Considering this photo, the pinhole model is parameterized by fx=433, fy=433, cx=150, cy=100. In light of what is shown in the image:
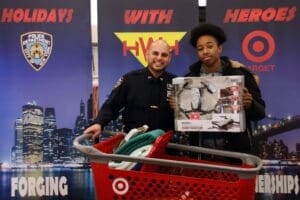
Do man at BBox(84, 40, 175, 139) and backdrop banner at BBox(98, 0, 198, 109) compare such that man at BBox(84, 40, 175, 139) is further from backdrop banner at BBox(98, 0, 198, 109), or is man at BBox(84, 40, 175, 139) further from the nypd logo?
the nypd logo

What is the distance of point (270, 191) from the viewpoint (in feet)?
10.4

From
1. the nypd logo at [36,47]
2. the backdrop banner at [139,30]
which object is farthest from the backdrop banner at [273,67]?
the nypd logo at [36,47]

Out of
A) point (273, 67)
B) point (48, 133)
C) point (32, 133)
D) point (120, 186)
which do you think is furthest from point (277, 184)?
point (120, 186)

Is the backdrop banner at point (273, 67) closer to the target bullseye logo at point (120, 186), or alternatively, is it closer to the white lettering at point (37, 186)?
the white lettering at point (37, 186)

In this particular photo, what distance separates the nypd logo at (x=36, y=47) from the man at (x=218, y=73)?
4.85 feet

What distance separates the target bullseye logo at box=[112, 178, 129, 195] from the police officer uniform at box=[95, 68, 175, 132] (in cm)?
78

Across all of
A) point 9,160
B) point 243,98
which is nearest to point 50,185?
point 9,160

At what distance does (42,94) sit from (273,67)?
1.73m

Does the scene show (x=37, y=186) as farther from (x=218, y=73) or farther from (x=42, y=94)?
(x=218, y=73)

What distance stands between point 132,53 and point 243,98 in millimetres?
1494

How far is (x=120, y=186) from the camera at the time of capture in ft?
4.90

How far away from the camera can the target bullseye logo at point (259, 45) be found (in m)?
3.18

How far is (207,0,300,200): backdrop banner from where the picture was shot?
125 inches

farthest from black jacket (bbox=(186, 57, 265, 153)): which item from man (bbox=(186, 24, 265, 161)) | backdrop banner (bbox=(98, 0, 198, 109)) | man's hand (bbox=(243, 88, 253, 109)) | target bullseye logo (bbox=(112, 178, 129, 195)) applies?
backdrop banner (bbox=(98, 0, 198, 109))
